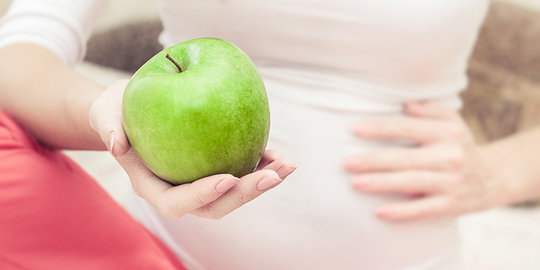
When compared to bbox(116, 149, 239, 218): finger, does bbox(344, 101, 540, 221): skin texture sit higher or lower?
lower

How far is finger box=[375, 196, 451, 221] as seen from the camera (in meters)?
0.70

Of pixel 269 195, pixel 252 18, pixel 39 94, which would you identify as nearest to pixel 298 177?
pixel 269 195

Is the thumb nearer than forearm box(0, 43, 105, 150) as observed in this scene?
Yes

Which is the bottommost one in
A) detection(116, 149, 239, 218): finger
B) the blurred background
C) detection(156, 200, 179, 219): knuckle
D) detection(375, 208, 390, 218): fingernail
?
the blurred background

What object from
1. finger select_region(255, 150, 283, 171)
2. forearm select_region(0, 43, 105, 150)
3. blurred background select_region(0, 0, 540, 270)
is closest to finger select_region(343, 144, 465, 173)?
finger select_region(255, 150, 283, 171)

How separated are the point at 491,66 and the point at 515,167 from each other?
32.7 inches

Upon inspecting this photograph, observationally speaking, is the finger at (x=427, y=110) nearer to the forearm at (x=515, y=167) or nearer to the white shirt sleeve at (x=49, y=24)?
the forearm at (x=515, y=167)

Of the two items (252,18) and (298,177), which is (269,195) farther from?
(252,18)

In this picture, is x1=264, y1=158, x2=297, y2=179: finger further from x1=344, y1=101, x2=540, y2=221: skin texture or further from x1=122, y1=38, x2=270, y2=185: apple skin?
x1=344, y1=101, x2=540, y2=221: skin texture

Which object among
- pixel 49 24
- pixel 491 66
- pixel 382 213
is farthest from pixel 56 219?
pixel 491 66

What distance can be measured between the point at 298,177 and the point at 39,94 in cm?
31

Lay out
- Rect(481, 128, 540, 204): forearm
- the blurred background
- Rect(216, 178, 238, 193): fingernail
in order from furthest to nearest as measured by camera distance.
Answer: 1. the blurred background
2. Rect(481, 128, 540, 204): forearm
3. Rect(216, 178, 238, 193): fingernail

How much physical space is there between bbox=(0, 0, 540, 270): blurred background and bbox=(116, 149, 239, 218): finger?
846mm

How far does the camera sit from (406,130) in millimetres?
737
